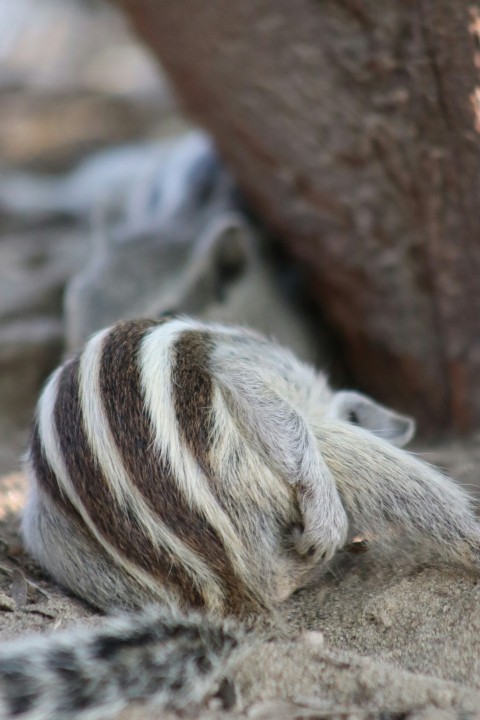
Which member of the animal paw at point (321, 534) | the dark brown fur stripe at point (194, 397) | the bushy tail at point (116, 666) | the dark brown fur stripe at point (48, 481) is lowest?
the bushy tail at point (116, 666)

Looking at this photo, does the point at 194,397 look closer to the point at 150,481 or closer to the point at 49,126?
the point at 150,481

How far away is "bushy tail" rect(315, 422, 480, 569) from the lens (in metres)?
1.52

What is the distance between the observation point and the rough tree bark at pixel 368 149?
203cm

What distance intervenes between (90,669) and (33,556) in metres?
0.48

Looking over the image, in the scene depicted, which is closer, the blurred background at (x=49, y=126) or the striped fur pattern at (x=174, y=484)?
the striped fur pattern at (x=174, y=484)

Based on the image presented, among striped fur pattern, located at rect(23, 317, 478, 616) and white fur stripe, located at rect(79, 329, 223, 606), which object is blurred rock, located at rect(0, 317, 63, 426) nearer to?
striped fur pattern, located at rect(23, 317, 478, 616)

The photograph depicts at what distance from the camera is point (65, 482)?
4.69ft

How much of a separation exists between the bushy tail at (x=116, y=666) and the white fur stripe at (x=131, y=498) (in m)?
0.07

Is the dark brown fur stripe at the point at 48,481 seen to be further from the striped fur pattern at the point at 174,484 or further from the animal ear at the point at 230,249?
the animal ear at the point at 230,249

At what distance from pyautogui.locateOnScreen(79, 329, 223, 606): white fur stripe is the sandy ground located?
151 mm

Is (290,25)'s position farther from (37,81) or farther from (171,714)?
(37,81)

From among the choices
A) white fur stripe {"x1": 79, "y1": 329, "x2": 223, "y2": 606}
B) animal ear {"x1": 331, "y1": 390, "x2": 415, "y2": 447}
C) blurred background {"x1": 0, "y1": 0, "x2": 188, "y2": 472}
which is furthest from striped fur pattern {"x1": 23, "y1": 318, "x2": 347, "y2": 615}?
blurred background {"x1": 0, "y1": 0, "x2": 188, "y2": 472}

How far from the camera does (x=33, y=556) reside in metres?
1.63

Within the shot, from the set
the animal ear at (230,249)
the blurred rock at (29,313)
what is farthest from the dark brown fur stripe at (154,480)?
the animal ear at (230,249)
